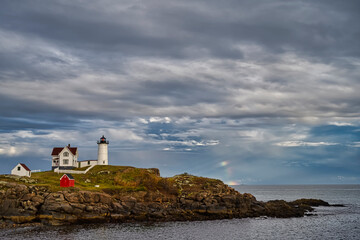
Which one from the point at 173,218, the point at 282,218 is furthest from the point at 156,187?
the point at 282,218

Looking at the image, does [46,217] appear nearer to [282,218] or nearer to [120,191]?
[120,191]

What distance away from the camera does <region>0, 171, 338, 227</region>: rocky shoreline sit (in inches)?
2552

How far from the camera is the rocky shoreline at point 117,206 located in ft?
213

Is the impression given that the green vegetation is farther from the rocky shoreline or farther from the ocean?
the ocean

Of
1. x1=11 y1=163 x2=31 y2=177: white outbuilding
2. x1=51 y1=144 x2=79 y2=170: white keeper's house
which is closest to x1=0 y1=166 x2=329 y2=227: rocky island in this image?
x1=11 y1=163 x2=31 y2=177: white outbuilding

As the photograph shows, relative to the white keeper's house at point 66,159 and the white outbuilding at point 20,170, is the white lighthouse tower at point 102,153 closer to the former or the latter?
the white keeper's house at point 66,159

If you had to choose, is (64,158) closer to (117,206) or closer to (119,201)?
(119,201)

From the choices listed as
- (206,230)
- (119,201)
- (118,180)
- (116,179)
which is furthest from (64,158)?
(206,230)

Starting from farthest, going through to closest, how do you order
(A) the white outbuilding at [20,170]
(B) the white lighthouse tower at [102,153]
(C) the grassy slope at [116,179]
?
(B) the white lighthouse tower at [102,153]
(A) the white outbuilding at [20,170]
(C) the grassy slope at [116,179]

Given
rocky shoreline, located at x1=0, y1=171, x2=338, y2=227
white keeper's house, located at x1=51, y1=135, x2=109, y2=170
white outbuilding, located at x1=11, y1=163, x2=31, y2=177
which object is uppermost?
white keeper's house, located at x1=51, y1=135, x2=109, y2=170

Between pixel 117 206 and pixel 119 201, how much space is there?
1.79m

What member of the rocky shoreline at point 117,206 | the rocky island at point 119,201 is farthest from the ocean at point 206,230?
the rocky island at point 119,201

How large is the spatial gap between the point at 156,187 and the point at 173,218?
1542 cm

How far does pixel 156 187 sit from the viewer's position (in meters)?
86.4
